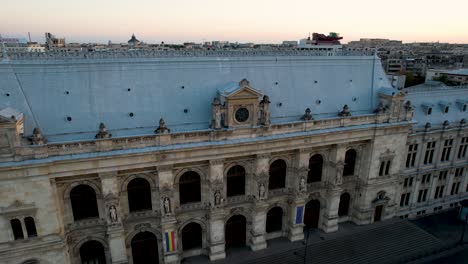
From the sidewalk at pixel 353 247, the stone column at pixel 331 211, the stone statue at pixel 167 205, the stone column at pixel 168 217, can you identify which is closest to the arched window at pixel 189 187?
the stone column at pixel 168 217

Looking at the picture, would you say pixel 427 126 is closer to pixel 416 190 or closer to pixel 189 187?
pixel 416 190

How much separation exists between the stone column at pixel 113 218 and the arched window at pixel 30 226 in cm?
731

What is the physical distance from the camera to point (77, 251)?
39156mm

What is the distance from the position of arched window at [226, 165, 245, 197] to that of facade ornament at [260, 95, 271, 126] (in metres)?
6.86

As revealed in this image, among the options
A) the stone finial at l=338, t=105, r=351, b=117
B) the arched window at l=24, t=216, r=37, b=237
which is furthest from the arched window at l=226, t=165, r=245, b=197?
the arched window at l=24, t=216, r=37, b=237

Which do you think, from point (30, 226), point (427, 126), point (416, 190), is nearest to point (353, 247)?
point (416, 190)

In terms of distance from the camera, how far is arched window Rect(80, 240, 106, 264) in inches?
1566

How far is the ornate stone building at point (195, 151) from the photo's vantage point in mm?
35031

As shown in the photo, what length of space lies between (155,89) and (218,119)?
898 centimetres

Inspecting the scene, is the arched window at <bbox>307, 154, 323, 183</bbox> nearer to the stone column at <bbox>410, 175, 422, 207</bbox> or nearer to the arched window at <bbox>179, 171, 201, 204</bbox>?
the arched window at <bbox>179, 171, 201, 204</bbox>

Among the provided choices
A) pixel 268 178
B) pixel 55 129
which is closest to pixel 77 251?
pixel 55 129

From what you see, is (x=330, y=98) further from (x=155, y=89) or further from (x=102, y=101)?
(x=102, y=101)

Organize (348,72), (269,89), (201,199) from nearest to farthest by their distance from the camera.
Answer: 1. (201,199)
2. (269,89)
3. (348,72)

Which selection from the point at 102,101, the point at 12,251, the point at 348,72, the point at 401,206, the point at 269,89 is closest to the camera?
the point at 12,251
